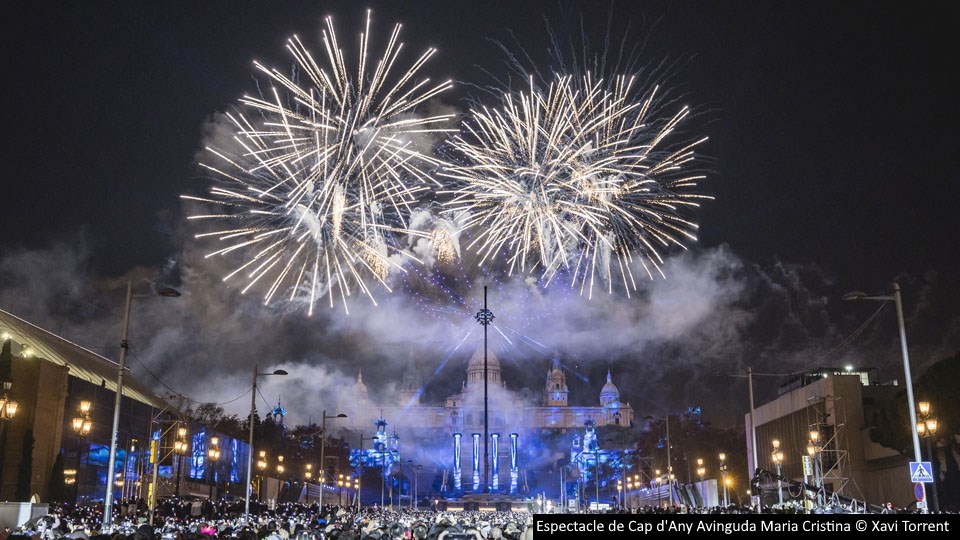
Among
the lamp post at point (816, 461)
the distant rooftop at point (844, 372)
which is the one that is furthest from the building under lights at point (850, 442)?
the distant rooftop at point (844, 372)

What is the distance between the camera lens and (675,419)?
13812 cm

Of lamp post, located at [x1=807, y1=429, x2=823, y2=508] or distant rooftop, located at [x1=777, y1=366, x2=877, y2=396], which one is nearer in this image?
lamp post, located at [x1=807, y1=429, x2=823, y2=508]

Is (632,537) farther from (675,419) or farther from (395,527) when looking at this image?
(675,419)

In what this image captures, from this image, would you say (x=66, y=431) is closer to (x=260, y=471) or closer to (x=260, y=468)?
Result: (x=260, y=468)

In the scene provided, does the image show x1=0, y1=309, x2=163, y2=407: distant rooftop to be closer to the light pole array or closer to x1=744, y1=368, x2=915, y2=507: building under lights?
the light pole array

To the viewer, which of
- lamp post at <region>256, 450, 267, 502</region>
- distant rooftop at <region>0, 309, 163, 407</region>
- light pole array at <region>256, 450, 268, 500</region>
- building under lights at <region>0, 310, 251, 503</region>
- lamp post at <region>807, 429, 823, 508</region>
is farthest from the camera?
light pole array at <region>256, 450, 268, 500</region>

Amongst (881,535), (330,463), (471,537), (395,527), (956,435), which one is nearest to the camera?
(881,535)

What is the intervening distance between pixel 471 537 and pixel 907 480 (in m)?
46.8

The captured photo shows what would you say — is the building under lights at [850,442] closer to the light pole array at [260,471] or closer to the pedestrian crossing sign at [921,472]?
the pedestrian crossing sign at [921,472]

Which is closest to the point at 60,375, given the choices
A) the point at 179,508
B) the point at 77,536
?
the point at 179,508

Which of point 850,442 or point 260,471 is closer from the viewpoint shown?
point 850,442

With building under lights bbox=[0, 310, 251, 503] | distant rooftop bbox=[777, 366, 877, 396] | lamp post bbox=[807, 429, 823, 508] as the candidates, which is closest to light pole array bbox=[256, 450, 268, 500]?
building under lights bbox=[0, 310, 251, 503]
